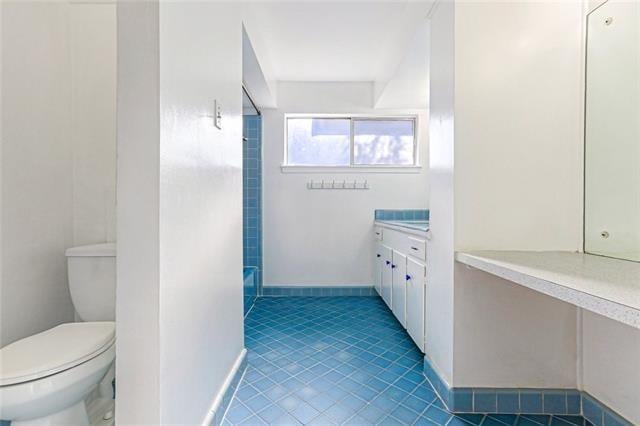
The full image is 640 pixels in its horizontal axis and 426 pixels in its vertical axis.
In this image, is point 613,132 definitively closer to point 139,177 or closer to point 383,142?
point 139,177

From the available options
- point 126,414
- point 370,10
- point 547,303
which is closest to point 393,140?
point 370,10

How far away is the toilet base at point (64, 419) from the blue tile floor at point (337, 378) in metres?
0.55

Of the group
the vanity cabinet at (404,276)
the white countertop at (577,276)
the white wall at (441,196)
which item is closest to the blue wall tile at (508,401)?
the white wall at (441,196)

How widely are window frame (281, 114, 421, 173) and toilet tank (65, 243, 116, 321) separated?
2.22 metres

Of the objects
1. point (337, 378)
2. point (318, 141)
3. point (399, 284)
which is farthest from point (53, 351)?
point (318, 141)

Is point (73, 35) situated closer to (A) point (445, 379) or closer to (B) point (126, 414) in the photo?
(B) point (126, 414)

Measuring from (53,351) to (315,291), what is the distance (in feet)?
8.36

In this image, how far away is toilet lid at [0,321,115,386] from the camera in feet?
3.18

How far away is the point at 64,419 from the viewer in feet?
3.58

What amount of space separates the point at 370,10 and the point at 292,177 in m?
1.77

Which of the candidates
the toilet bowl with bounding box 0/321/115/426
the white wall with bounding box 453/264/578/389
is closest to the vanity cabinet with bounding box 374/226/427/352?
the white wall with bounding box 453/264/578/389

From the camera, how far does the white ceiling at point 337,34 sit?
211 cm

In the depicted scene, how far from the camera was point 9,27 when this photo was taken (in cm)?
134

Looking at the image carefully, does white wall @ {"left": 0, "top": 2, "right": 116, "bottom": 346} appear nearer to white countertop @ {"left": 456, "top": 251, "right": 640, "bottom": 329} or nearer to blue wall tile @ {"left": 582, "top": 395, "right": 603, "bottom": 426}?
white countertop @ {"left": 456, "top": 251, "right": 640, "bottom": 329}
